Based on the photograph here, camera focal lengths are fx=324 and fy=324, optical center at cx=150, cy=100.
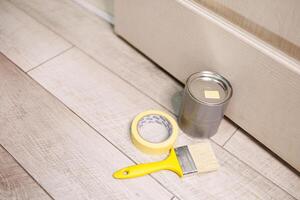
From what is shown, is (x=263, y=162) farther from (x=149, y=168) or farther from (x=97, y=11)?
(x=97, y=11)

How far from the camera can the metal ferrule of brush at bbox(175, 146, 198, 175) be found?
757 millimetres

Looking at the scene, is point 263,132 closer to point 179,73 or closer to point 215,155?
point 215,155

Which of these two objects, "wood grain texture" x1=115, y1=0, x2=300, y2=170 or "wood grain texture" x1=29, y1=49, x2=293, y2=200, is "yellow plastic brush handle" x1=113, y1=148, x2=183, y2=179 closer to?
"wood grain texture" x1=29, y1=49, x2=293, y2=200

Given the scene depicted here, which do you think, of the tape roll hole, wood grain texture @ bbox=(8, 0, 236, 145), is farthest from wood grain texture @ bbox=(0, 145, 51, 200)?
wood grain texture @ bbox=(8, 0, 236, 145)

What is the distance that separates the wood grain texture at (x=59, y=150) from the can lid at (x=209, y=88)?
226mm

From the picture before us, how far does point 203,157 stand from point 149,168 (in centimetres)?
14

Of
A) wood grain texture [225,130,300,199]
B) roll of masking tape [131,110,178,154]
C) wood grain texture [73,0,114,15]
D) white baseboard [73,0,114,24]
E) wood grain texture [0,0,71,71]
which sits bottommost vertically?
wood grain texture [225,130,300,199]

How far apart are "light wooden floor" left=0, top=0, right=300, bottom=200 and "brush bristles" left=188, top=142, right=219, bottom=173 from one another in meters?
0.02

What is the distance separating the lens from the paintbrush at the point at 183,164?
75cm

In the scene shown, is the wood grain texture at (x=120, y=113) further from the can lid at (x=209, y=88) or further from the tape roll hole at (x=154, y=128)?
the can lid at (x=209, y=88)

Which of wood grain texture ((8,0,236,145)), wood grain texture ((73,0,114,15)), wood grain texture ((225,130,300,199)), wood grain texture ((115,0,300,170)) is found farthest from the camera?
wood grain texture ((73,0,114,15))

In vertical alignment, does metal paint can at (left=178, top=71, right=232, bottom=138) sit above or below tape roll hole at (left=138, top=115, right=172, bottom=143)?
above

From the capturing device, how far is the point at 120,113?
867mm

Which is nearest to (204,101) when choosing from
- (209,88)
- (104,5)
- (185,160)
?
(209,88)
